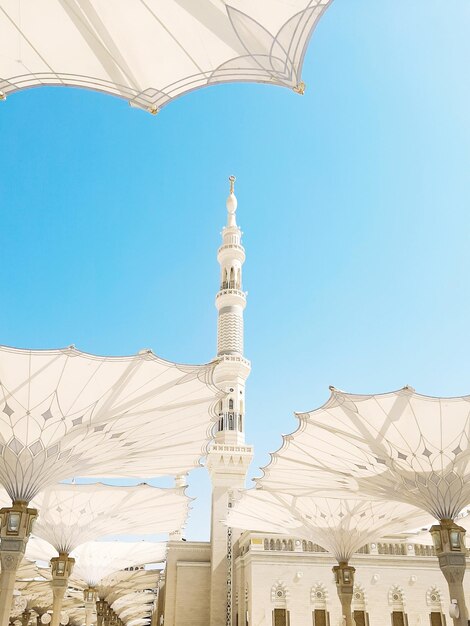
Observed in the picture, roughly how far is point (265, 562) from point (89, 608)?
1041cm

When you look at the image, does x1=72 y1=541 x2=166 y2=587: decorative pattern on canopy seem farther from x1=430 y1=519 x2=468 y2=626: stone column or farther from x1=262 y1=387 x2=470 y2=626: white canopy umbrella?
x1=430 y1=519 x2=468 y2=626: stone column

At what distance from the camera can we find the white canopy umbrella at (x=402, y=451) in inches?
674

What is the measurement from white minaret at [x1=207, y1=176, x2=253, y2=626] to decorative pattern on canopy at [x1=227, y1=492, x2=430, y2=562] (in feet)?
39.4

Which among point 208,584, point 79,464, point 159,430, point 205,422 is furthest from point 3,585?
point 208,584

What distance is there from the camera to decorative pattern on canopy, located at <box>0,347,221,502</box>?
15383 millimetres

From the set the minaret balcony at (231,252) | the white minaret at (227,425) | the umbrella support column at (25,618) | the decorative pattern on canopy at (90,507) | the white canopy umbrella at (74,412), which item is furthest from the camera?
the umbrella support column at (25,618)

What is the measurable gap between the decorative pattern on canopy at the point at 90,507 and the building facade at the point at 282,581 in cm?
743

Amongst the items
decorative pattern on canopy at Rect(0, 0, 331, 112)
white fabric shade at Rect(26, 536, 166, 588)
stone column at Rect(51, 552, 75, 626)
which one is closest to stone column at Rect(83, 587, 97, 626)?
white fabric shade at Rect(26, 536, 166, 588)

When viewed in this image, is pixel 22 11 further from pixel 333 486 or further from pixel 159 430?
pixel 333 486

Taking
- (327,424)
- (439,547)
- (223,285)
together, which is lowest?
(439,547)

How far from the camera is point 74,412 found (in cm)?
1628

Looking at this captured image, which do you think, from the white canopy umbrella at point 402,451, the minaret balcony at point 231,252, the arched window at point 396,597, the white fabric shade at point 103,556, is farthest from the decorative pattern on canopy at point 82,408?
the minaret balcony at point 231,252

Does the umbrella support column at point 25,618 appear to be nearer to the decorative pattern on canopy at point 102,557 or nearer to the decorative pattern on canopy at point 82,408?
the decorative pattern on canopy at point 102,557

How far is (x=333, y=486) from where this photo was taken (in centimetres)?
2175
